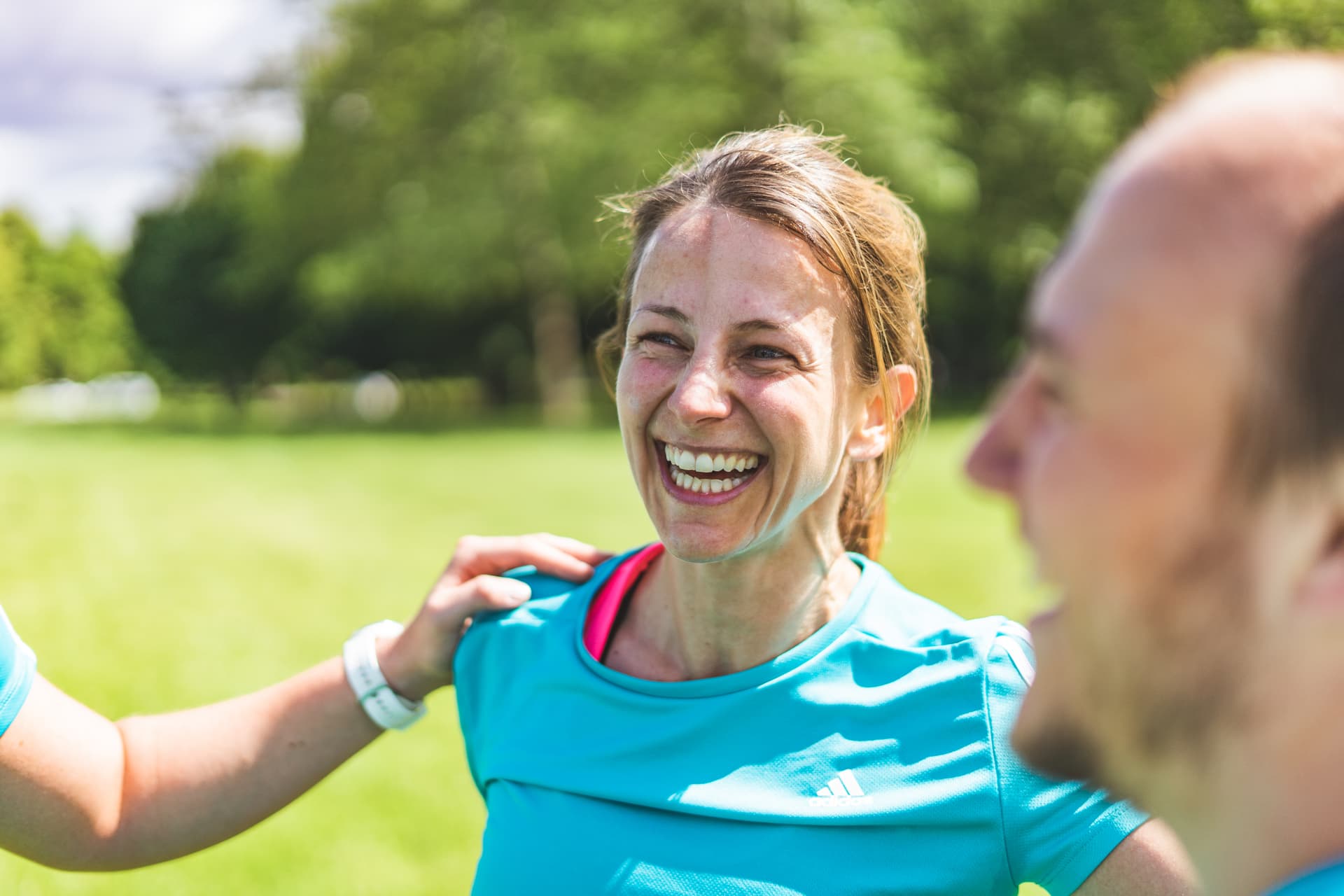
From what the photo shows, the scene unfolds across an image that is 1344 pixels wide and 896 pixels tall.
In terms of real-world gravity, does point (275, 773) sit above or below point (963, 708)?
below

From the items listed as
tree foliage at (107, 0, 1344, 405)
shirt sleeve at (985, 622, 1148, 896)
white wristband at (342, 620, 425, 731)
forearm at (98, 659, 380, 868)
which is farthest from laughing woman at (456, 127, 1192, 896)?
tree foliage at (107, 0, 1344, 405)

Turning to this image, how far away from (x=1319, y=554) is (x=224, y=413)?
40.9 metres

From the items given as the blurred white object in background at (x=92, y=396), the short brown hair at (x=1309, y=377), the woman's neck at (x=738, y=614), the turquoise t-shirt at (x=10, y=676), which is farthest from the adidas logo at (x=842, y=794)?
the blurred white object in background at (x=92, y=396)

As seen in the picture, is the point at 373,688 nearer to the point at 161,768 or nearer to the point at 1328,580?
the point at 161,768

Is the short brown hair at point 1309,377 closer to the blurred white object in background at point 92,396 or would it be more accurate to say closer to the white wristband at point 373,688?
the white wristband at point 373,688

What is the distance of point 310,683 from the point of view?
8.08ft

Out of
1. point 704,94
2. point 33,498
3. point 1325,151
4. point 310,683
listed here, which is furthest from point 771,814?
point 704,94

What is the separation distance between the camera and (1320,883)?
0.89m

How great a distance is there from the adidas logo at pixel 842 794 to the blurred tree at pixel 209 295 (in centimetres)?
4185

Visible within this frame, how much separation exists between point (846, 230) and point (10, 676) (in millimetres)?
1788

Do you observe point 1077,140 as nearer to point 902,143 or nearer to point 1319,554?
point 902,143

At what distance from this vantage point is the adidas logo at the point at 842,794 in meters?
2.01

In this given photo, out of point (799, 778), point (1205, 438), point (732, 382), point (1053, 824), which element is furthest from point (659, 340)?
point (1205, 438)

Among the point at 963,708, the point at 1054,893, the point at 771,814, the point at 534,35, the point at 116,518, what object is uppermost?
the point at 534,35
